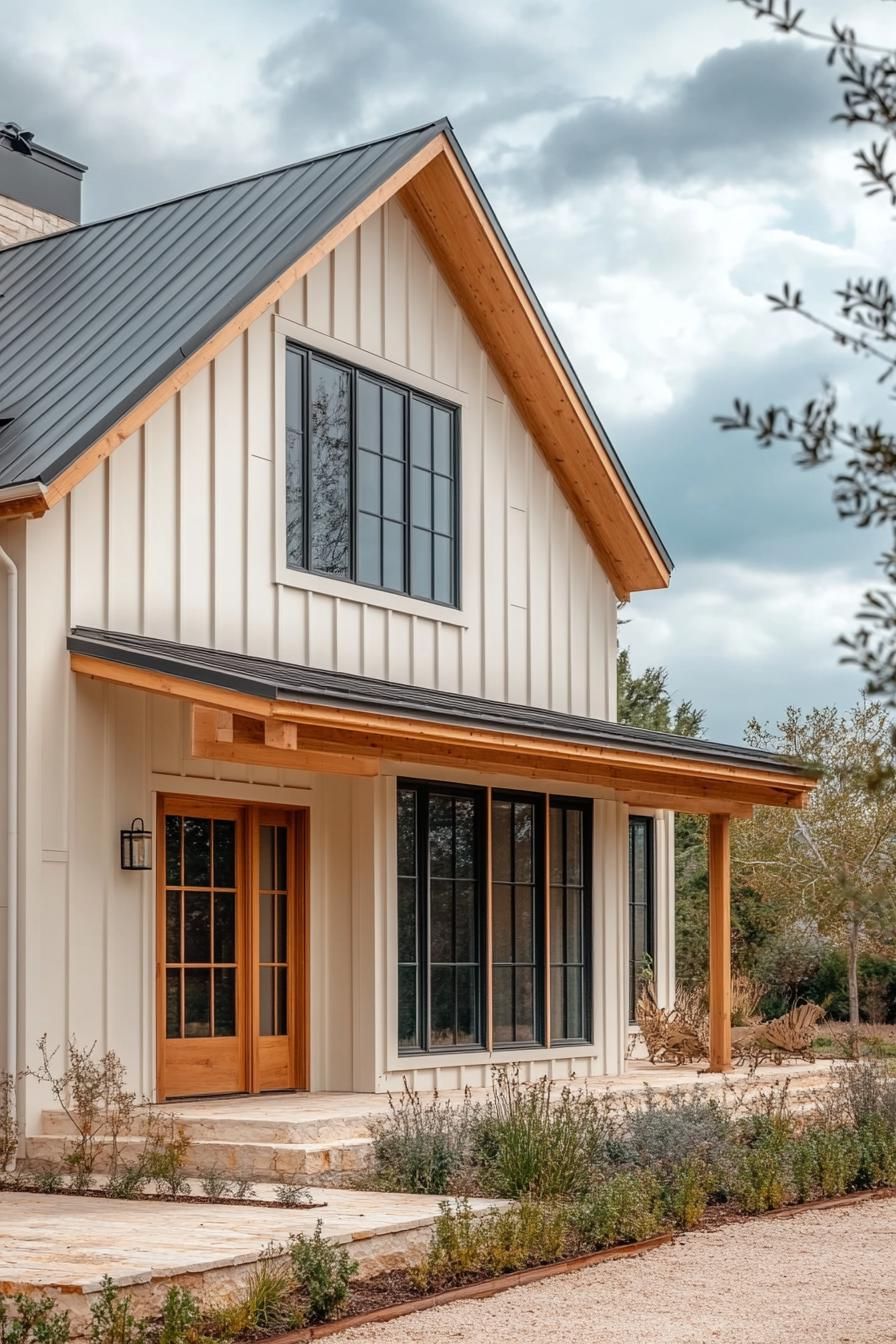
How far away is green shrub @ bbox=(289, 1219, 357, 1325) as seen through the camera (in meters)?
7.32

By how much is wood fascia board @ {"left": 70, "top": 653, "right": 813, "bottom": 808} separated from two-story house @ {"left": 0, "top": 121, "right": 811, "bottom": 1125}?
0.12 ft

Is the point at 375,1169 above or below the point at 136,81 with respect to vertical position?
below

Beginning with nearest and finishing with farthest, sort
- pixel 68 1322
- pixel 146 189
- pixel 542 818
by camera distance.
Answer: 1. pixel 68 1322
2. pixel 542 818
3. pixel 146 189

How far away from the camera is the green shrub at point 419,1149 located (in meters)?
9.73

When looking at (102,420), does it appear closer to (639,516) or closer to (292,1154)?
(292,1154)

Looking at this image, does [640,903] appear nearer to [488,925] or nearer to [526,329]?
[488,925]

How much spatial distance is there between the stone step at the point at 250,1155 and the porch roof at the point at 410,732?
224 cm

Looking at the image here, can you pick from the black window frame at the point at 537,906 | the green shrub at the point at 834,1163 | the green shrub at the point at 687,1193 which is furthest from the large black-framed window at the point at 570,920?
the green shrub at the point at 687,1193

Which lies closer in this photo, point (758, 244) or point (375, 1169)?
point (375, 1169)

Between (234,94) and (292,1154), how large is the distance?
106ft

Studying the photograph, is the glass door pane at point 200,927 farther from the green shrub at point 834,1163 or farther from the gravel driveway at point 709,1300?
the green shrub at point 834,1163

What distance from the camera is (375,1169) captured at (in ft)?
32.8

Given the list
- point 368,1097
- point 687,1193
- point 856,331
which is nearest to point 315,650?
point 368,1097

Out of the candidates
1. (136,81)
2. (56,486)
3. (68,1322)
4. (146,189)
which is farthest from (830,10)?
(146,189)
